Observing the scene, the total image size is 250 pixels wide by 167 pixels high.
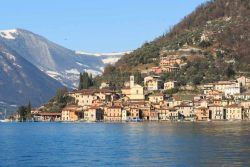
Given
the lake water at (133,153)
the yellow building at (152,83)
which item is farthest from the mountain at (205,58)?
the lake water at (133,153)

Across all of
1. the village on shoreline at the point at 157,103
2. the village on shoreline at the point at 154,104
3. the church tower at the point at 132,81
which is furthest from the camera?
the church tower at the point at 132,81

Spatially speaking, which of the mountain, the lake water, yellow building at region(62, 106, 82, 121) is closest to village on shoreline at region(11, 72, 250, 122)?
yellow building at region(62, 106, 82, 121)

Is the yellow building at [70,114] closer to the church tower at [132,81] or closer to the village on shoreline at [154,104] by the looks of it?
the village on shoreline at [154,104]

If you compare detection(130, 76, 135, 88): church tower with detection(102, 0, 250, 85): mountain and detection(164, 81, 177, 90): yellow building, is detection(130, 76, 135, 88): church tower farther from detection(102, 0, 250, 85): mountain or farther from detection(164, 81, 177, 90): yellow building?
detection(102, 0, 250, 85): mountain

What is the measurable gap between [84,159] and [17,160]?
4.90 meters

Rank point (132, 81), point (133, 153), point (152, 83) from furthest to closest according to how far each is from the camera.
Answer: point (152, 83) → point (132, 81) → point (133, 153)

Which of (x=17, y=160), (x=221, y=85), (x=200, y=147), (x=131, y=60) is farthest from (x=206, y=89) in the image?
(x=17, y=160)

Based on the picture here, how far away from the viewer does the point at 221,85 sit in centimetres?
16462

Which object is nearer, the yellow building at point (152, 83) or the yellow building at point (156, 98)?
the yellow building at point (156, 98)

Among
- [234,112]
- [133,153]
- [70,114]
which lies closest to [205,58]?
[234,112]

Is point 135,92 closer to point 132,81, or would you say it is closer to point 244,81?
point 132,81

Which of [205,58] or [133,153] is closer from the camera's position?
[133,153]

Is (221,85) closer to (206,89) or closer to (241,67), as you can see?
(206,89)

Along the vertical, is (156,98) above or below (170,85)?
below
